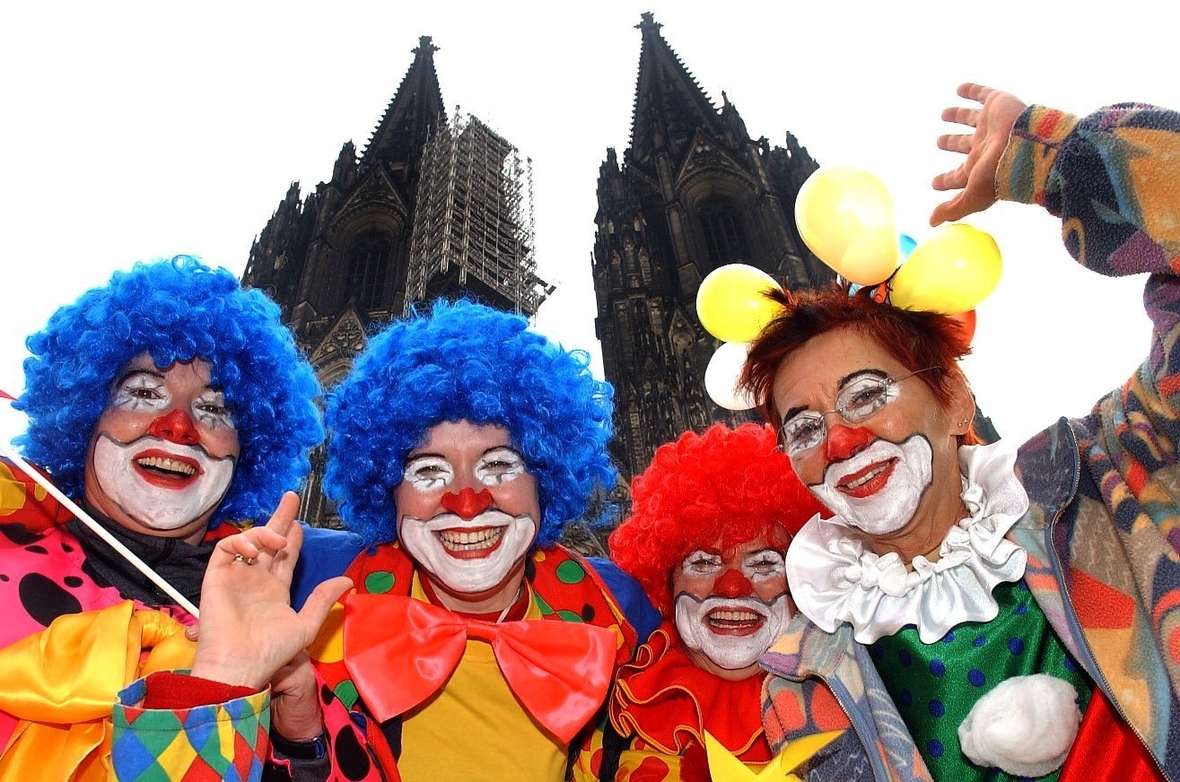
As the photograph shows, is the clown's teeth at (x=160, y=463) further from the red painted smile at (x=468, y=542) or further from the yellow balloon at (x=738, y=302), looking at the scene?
the yellow balloon at (x=738, y=302)

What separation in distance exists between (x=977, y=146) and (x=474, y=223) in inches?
803

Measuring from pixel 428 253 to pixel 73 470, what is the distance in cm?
1880

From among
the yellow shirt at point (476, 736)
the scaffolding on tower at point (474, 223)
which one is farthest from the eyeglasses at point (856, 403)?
the scaffolding on tower at point (474, 223)

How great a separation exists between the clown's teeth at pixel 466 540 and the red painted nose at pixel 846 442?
3.52ft

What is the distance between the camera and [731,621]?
2678 mm

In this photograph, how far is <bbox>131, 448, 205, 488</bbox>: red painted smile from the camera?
7.39ft

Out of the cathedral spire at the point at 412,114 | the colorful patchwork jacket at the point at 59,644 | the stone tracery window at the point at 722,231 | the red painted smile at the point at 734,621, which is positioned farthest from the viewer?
the cathedral spire at the point at 412,114

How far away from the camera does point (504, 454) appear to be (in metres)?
2.68

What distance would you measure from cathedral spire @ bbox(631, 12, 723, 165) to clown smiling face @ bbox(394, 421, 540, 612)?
77.1 ft

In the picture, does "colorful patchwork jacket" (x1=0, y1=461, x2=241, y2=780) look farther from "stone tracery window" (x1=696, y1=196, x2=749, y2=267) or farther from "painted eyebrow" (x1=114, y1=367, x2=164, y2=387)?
"stone tracery window" (x1=696, y1=196, x2=749, y2=267)

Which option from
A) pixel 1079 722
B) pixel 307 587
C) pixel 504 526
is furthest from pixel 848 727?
pixel 307 587

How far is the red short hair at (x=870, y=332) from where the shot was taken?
237 cm

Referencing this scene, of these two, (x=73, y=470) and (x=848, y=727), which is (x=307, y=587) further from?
(x=848, y=727)

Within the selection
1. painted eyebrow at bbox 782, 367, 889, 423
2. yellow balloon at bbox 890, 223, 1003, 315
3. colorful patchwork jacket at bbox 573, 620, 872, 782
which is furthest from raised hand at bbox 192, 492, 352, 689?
yellow balloon at bbox 890, 223, 1003, 315
